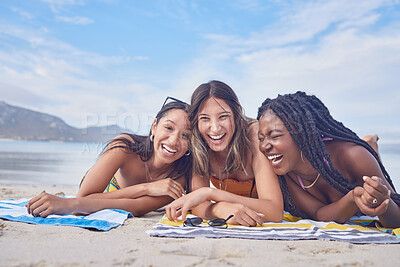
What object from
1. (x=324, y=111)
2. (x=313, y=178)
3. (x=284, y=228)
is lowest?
(x=284, y=228)

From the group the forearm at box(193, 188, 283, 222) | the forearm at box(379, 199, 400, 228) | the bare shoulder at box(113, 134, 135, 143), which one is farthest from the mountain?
the forearm at box(379, 199, 400, 228)

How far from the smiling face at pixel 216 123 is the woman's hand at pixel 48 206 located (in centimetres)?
154

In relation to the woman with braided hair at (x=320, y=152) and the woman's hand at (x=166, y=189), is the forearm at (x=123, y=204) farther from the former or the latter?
the woman with braided hair at (x=320, y=152)

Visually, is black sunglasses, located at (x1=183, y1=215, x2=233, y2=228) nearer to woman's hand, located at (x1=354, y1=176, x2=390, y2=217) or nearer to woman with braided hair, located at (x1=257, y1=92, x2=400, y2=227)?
woman with braided hair, located at (x1=257, y1=92, x2=400, y2=227)

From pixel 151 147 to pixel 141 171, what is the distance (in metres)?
0.34

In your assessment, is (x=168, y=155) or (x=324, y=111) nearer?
(x=324, y=111)

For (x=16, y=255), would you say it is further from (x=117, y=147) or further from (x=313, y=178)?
(x=313, y=178)

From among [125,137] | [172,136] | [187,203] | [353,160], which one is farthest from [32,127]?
[353,160]

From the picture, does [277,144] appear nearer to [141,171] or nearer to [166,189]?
[166,189]

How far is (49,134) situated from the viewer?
3734 cm

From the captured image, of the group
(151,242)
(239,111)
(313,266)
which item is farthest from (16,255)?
(239,111)

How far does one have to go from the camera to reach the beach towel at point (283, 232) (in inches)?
99.4

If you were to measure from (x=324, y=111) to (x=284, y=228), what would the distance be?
132cm

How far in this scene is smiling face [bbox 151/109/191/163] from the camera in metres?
3.68
